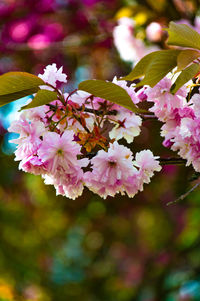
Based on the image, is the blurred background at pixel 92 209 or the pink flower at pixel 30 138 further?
the blurred background at pixel 92 209

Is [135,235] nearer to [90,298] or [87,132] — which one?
[90,298]

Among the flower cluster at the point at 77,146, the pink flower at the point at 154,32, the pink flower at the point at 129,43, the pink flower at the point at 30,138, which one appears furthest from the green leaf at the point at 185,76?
the pink flower at the point at 129,43

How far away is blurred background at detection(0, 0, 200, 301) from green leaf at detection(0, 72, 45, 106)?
1.20 m

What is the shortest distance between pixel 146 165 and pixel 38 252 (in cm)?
260

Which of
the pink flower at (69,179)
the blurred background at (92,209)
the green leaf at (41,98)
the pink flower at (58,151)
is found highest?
the blurred background at (92,209)

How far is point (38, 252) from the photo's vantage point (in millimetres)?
3162

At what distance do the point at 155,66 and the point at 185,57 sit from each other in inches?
1.6

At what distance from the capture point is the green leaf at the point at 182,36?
1.79 ft

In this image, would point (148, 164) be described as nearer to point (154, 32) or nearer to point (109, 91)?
point (109, 91)

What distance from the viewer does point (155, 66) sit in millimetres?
592

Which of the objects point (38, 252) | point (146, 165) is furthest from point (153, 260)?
point (146, 165)

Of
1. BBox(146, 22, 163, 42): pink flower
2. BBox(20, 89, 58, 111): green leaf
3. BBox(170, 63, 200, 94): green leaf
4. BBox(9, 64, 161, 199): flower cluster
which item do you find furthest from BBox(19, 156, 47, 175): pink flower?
BBox(146, 22, 163, 42): pink flower

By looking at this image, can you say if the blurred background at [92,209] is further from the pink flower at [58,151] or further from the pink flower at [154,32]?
the pink flower at [58,151]

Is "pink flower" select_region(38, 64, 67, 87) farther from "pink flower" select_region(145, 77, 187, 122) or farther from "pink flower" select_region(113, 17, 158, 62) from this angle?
"pink flower" select_region(113, 17, 158, 62)
